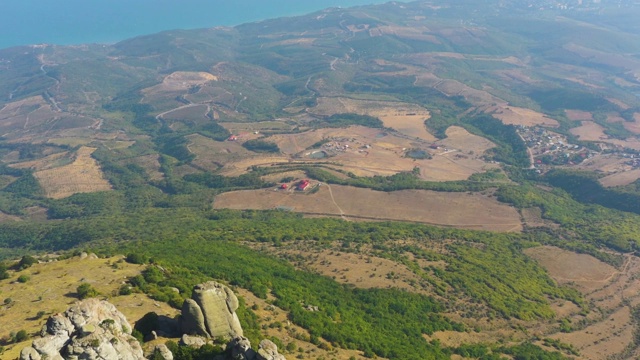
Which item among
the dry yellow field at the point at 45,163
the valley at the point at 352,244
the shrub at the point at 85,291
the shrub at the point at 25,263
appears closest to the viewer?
the shrub at the point at 85,291

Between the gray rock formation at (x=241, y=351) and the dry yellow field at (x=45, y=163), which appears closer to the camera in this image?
the gray rock formation at (x=241, y=351)

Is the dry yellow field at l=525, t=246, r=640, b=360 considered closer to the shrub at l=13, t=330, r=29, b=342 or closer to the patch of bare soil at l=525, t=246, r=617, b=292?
the patch of bare soil at l=525, t=246, r=617, b=292

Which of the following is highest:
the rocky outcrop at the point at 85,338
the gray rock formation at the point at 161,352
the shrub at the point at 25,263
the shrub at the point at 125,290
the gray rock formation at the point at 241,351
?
the rocky outcrop at the point at 85,338

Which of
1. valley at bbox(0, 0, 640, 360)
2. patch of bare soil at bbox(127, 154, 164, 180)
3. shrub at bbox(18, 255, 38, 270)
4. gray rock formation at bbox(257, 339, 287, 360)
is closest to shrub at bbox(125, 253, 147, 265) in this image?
valley at bbox(0, 0, 640, 360)

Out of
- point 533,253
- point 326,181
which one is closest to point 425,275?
point 533,253

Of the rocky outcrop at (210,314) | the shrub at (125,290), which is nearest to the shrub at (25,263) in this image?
the shrub at (125,290)

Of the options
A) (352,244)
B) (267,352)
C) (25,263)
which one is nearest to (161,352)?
(267,352)

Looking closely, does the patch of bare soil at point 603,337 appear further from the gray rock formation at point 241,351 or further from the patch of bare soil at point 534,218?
the gray rock formation at point 241,351
